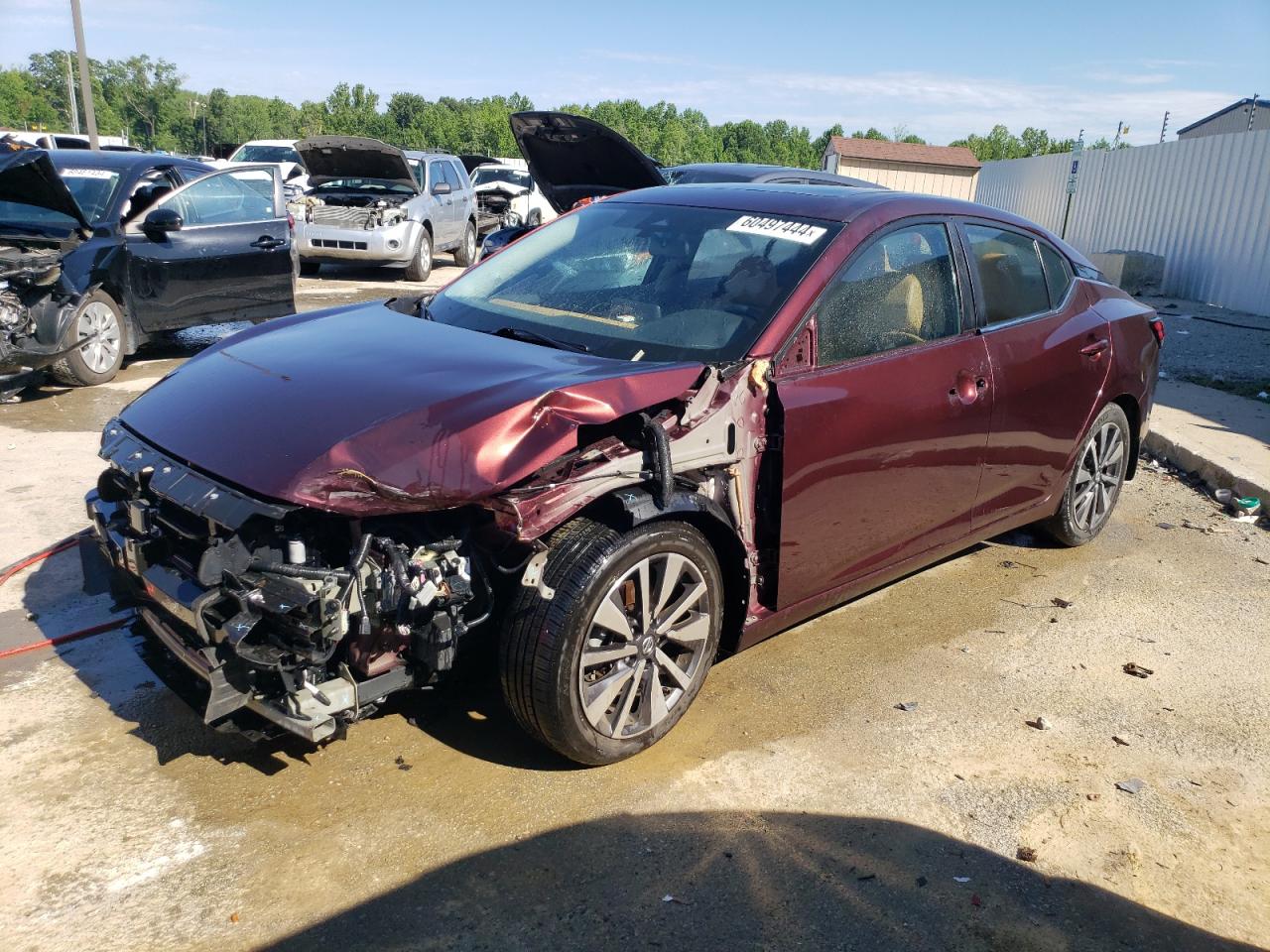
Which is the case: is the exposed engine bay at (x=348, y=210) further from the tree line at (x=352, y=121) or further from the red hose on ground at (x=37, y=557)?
the tree line at (x=352, y=121)

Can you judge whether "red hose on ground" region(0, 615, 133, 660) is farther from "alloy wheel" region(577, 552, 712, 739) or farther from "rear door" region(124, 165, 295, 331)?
"rear door" region(124, 165, 295, 331)

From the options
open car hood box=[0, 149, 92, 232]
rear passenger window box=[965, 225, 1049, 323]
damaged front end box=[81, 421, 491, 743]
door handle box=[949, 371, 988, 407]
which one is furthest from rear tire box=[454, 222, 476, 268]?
damaged front end box=[81, 421, 491, 743]

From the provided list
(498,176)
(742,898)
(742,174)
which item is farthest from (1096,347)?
(498,176)

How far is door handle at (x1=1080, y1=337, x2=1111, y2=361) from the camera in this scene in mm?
4961

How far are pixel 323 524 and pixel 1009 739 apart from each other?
2.52 m

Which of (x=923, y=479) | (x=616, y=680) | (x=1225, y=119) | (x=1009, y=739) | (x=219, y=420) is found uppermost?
(x=1225, y=119)

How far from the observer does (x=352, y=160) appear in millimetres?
14633

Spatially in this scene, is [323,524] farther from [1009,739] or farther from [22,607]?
[1009,739]

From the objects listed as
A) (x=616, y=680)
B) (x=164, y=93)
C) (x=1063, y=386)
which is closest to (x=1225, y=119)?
(x=1063, y=386)

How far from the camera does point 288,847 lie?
2.88 metres

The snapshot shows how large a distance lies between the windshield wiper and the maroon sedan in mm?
14

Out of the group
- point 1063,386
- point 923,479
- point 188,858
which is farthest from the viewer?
point 1063,386

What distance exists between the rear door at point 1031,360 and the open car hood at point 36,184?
6.48m

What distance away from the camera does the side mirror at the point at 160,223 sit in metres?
8.04
